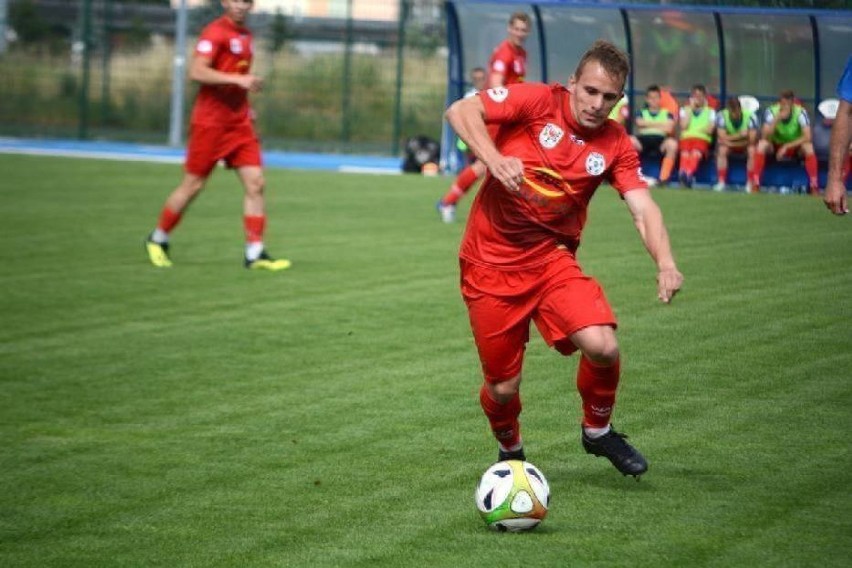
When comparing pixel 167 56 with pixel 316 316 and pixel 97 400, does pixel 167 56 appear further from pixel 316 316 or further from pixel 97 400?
pixel 97 400

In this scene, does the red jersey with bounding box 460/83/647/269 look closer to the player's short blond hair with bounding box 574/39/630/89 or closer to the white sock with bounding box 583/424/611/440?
the player's short blond hair with bounding box 574/39/630/89

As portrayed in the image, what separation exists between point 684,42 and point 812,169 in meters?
3.42

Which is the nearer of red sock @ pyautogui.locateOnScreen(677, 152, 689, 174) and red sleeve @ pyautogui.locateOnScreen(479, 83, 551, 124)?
red sleeve @ pyautogui.locateOnScreen(479, 83, 551, 124)

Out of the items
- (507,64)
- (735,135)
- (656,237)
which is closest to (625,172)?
(656,237)

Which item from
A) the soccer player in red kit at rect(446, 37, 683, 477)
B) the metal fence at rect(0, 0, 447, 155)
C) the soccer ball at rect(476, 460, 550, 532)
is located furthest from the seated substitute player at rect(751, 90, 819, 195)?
the soccer ball at rect(476, 460, 550, 532)

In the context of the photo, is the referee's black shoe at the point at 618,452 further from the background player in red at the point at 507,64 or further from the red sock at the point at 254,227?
the background player in red at the point at 507,64

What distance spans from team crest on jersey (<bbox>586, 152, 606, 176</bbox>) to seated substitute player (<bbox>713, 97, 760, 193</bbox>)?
1714 centimetres

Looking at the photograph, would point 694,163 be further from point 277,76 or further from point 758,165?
point 277,76

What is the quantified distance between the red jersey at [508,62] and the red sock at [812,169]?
Result: 258 inches

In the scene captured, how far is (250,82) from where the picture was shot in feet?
42.1

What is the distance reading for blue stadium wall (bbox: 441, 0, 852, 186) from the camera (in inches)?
922

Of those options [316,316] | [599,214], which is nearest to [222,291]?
[316,316]

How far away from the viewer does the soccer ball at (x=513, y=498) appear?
5.69m

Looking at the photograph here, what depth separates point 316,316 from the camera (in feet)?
36.3
